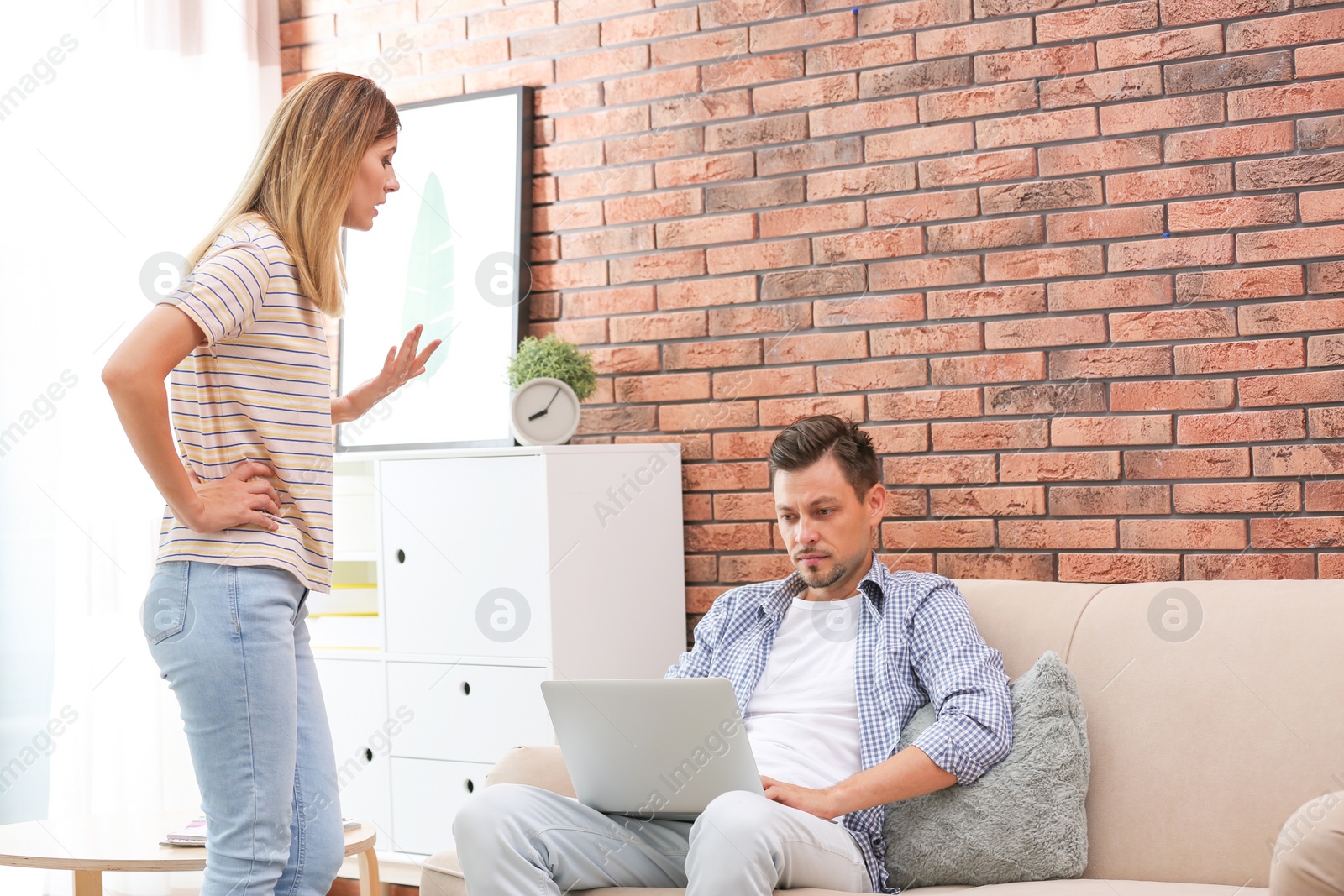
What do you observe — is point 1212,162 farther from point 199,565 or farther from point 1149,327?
point 199,565

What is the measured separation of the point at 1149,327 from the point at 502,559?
1.47 m

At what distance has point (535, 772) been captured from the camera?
215 cm

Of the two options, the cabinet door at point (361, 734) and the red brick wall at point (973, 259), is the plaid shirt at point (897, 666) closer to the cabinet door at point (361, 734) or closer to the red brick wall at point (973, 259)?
the red brick wall at point (973, 259)

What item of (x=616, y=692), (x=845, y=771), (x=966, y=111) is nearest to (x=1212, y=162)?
(x=966, y=111)

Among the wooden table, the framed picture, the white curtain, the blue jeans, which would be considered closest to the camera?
the blue jeans

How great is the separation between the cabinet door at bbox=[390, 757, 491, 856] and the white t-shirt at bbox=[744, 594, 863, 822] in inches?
33.7

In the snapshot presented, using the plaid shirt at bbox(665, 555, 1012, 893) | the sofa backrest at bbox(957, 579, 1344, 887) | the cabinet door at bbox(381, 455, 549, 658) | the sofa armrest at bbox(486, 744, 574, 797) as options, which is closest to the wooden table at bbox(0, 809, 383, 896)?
the sofa armrest at bbox(486, 744, 574, 797)

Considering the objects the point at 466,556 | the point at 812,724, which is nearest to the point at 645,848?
the point at 812,724

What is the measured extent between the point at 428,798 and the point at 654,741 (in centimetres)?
121

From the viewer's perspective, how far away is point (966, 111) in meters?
2.69

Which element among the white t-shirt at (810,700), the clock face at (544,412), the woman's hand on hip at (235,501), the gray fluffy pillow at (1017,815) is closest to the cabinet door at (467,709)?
the clock face at (544,412)

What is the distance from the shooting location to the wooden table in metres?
2.07

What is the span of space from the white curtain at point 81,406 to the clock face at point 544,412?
3.29 ft

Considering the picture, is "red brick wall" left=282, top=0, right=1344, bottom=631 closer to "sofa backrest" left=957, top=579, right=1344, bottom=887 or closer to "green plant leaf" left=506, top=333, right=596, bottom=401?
"green plant leaf" left=506, top=333, right=596, bottom=401
